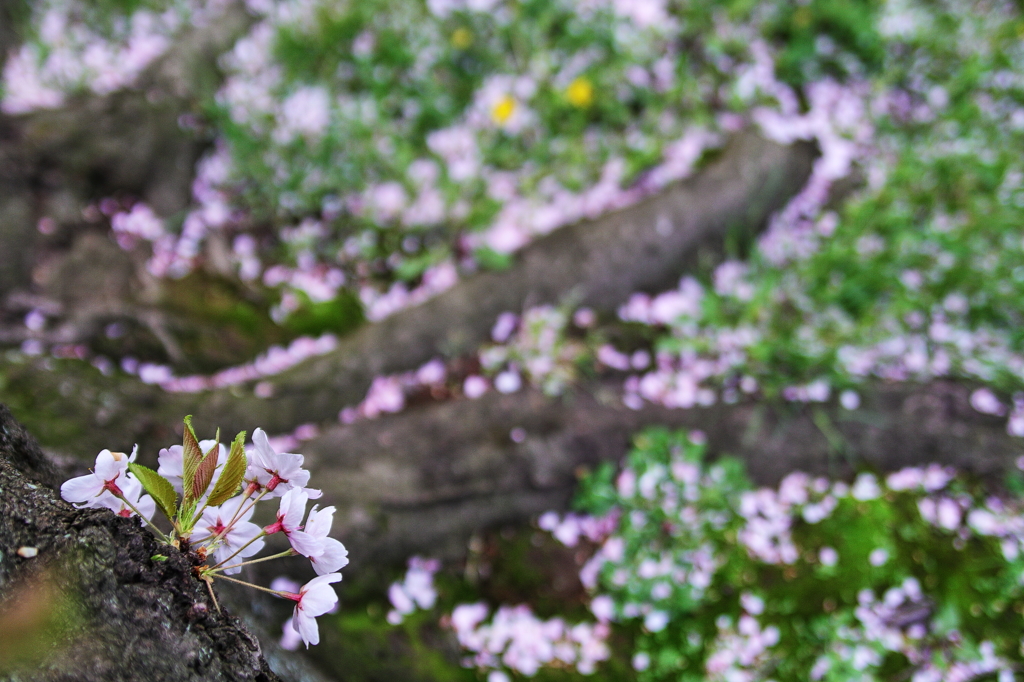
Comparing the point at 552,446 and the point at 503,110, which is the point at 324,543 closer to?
the point at 552,446

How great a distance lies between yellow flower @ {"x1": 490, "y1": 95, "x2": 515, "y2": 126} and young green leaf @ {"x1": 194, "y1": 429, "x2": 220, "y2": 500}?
288cm

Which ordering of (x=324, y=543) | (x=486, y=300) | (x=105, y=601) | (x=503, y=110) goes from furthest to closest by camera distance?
(x=503, y=110), (x=486, y=300), (x=324, y=543), (x=105, y=601)

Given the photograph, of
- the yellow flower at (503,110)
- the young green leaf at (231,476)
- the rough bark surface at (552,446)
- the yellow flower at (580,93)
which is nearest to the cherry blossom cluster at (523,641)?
the rough bark surface at (552,446)

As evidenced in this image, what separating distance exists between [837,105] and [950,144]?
0.65m

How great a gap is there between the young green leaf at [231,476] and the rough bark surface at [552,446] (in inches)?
44.7

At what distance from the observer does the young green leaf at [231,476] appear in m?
0.81

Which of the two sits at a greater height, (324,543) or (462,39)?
(462,39)

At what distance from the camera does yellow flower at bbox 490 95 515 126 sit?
327cm

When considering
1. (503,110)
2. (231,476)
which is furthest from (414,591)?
(503,110)

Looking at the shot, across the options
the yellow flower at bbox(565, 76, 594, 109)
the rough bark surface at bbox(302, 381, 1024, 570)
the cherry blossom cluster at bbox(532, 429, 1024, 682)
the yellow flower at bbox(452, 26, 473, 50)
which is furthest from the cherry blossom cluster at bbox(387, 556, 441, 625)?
the yellow flower at bbox(452, 26, 473, 50)

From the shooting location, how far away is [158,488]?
2.59 ft

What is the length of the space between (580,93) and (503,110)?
462mm

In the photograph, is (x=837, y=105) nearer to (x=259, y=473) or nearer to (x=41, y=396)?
(x=259, y=473)

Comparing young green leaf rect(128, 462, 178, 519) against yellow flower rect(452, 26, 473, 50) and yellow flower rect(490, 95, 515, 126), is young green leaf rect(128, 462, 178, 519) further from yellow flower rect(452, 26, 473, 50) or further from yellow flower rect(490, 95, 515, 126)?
yellow flower rect(452, 26, 473, 50)
